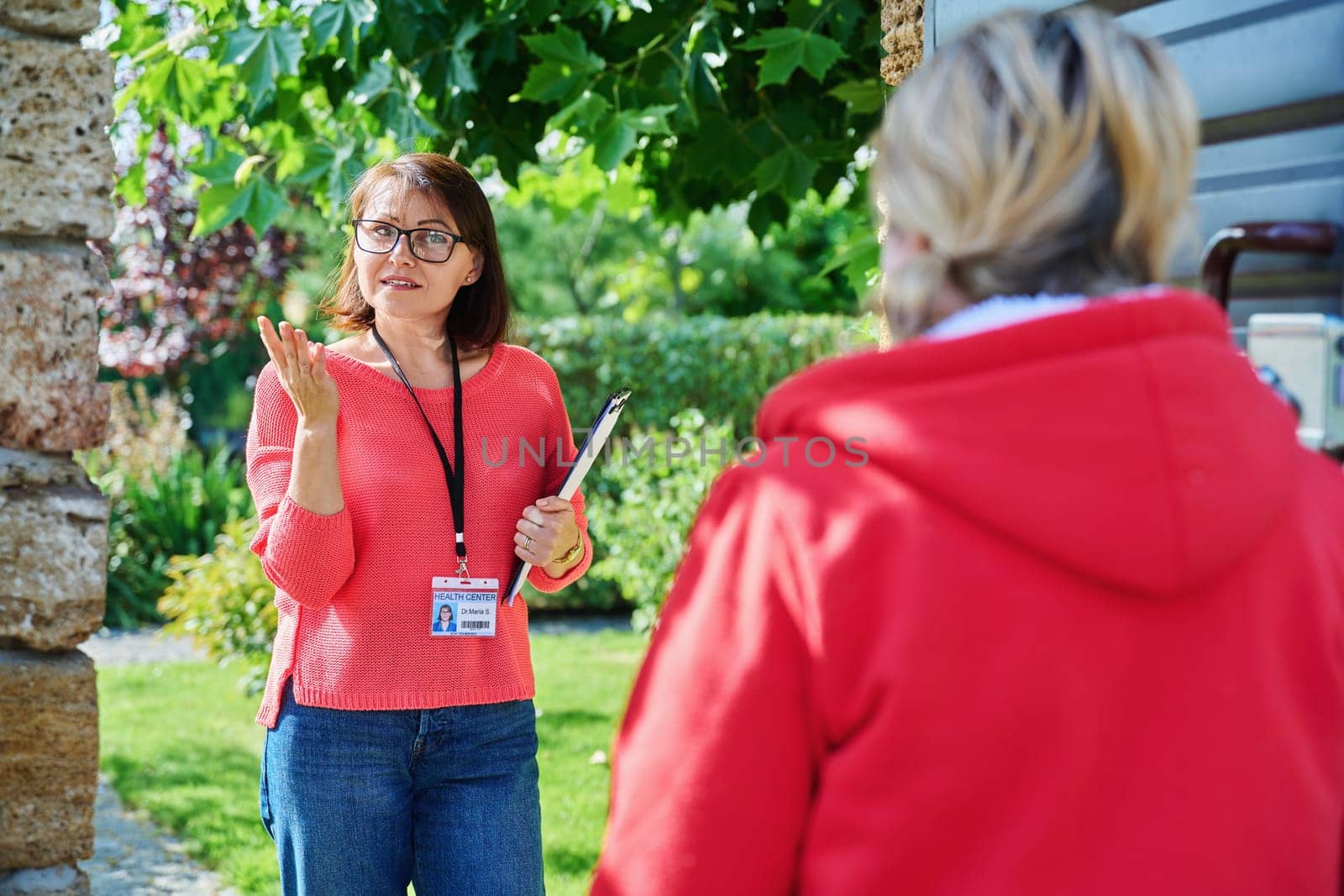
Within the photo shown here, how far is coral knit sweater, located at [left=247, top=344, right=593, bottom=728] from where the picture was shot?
6.73ft

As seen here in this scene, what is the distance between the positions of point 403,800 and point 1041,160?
155 cm

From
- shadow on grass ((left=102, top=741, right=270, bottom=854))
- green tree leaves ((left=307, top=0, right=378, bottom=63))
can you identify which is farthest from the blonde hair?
shadow on grass ((left=102, top=741, right=270, bottom=854))

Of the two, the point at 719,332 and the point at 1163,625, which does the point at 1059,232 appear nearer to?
the point at 1163,625

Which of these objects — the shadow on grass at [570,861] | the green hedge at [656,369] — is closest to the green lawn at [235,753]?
the shadow on grass at [570,861]

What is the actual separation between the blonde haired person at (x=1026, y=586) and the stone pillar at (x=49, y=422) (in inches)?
54.9

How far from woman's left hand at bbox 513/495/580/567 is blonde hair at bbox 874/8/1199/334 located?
3.93ft

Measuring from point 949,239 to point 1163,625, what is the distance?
35cm

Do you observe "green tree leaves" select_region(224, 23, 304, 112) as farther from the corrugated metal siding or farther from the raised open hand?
the corrugated metal siding

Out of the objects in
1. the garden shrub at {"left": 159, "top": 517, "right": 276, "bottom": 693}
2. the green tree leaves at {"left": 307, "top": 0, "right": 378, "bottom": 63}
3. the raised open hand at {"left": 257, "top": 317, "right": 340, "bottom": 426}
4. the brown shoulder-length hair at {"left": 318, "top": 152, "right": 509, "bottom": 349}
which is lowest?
the garden shrub at {"left": 159, "top": 517, "right": 276, "bottom": 693}

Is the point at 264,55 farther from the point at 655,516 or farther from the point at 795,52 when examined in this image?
the point at 655,516

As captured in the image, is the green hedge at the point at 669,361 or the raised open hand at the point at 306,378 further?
the green hedge at the point at 669,361

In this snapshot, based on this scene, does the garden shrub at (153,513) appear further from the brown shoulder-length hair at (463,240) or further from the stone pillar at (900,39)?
the stone pillar at (900,39)

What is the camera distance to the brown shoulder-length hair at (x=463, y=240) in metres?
2.29

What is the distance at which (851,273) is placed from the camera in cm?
401
